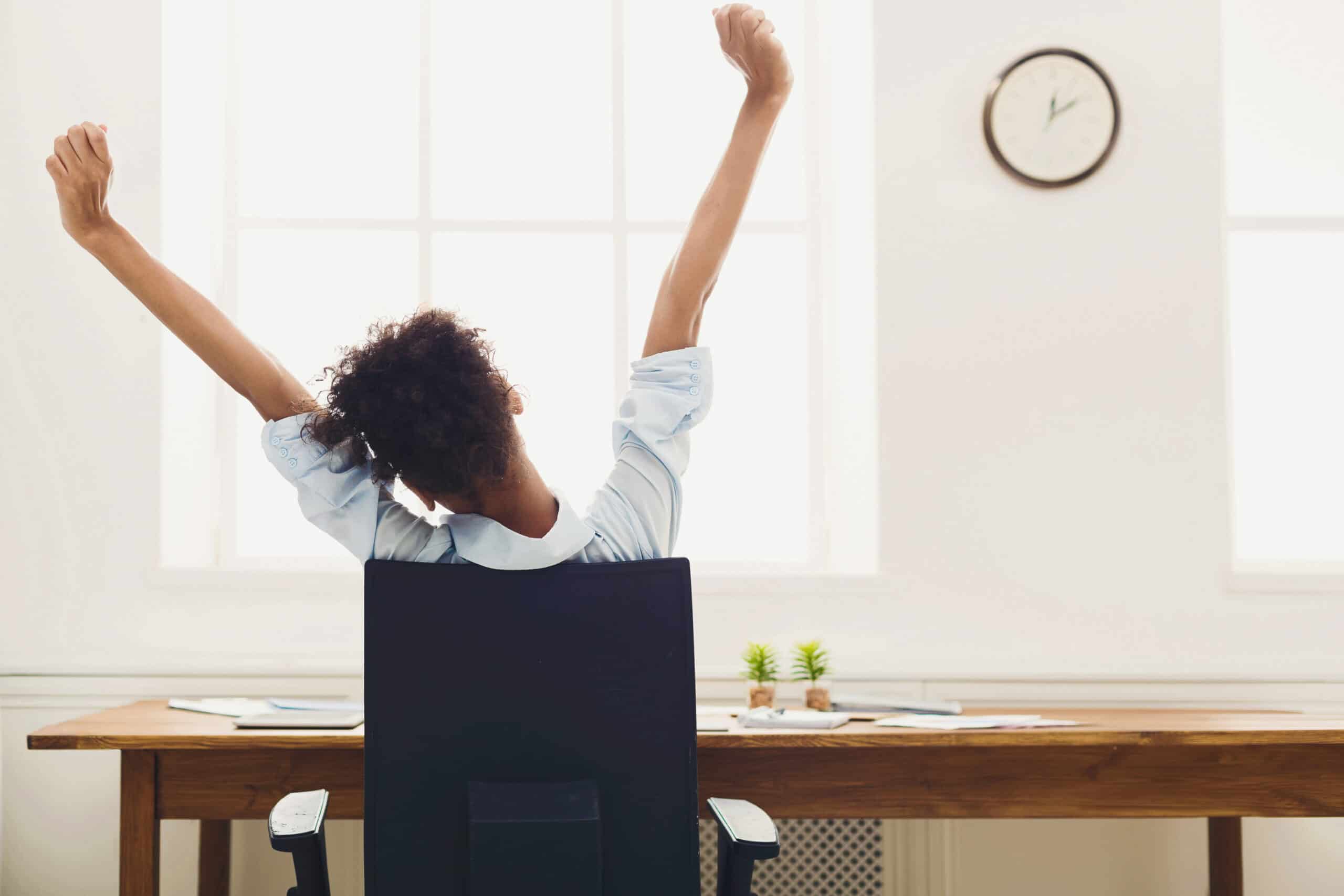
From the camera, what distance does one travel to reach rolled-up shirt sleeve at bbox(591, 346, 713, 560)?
4.22 ft

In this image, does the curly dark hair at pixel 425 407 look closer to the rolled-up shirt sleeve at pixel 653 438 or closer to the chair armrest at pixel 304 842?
the rolled-up shirt sleeve at pixel 653 438

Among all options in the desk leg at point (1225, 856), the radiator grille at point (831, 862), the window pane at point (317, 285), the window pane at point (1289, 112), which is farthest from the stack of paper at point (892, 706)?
the window pane at point (1289, 112)

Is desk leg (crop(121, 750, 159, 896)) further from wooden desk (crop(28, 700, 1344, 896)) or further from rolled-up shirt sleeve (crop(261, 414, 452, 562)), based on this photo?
rolled-up shirt sleeve (crop(261, 414, 452, 562))

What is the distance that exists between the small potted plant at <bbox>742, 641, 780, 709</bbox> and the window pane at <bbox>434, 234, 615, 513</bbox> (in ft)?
2.57

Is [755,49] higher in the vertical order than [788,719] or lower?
higher

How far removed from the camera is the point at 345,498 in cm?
122

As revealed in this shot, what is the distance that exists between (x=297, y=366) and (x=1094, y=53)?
7.29ft

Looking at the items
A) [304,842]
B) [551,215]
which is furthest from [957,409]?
[304,842]

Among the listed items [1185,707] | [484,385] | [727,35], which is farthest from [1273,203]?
[484,385]

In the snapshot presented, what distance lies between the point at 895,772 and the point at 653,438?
1.02 m

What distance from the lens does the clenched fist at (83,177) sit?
1.27 meters

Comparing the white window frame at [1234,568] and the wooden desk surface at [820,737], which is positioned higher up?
the white window frame at [1234,568]

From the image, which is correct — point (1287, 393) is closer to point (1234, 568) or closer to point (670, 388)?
point (1234, 568)

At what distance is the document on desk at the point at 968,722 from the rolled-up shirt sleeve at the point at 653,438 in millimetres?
932
